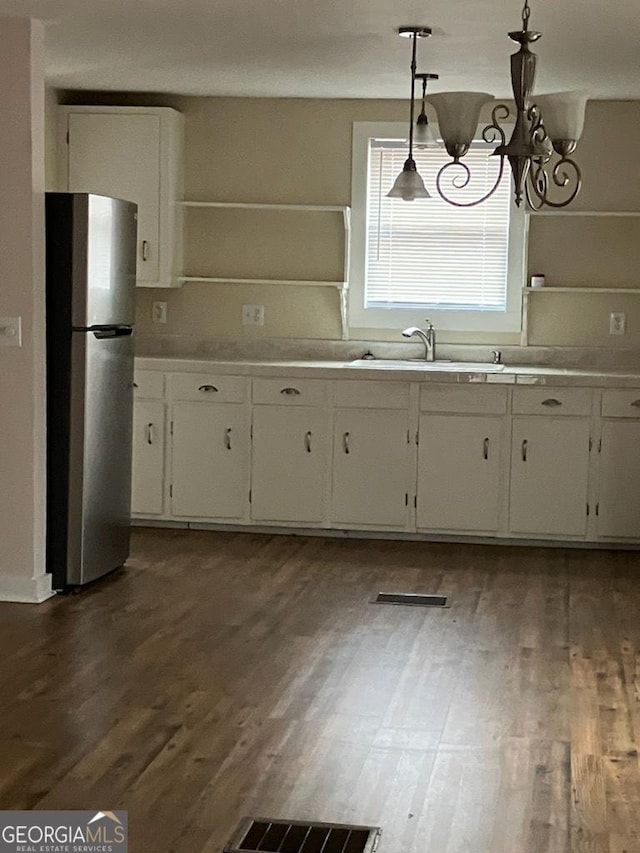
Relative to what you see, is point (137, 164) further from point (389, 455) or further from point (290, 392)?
point (389, 455)

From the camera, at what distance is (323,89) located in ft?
21.9

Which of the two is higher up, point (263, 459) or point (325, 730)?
point (263, 459)

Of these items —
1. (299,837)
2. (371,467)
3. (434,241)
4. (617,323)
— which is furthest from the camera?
(434,241)

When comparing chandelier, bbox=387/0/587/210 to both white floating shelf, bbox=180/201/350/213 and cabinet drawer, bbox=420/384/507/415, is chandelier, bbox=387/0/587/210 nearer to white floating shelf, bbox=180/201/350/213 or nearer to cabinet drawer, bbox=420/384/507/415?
cabinet drawer, bbox=420/384/507/415

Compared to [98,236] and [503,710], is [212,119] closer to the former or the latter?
[98,236]

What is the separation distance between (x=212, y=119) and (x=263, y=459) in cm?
197

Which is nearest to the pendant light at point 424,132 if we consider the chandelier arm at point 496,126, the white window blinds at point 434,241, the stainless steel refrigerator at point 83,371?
the chandelier arm at point 496,126

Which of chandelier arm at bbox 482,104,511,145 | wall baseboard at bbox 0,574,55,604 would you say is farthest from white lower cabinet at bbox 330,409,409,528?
wall baseboard at bbox 0,574,55,604

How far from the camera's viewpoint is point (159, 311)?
7320mm

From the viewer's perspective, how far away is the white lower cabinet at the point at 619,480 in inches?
254

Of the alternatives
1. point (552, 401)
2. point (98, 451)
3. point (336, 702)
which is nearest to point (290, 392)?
point (552, 401)

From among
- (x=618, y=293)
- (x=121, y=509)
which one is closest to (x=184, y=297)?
(x=121, y=509)

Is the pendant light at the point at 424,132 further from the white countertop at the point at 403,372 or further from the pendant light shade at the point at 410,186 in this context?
the white countertop at the point at 403,372

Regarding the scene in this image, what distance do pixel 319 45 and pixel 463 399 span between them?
2025 mm
